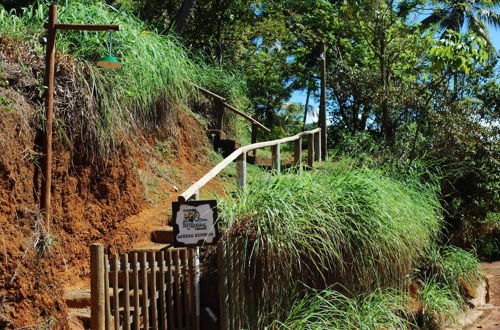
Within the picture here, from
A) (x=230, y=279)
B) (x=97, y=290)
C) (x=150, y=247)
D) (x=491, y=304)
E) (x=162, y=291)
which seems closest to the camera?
(x=97, y=290)

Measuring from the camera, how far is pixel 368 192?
665 cm

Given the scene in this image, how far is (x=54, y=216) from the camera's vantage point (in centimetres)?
597

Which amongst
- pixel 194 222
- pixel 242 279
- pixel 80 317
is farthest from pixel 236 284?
pixel 80 317

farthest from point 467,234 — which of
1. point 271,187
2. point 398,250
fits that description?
point 271,187

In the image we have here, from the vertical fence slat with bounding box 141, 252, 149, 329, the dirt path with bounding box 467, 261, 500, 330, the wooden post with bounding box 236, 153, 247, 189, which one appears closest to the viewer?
the vertical fence slat with bounding box 141, 252, 149, 329

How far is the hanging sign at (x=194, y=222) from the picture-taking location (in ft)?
17.4

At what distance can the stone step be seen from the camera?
6848 millimetres

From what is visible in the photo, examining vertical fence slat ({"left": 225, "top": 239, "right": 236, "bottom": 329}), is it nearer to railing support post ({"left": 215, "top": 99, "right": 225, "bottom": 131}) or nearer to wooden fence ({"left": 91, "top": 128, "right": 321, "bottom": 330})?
wooden fence ({"left": 91, "top": 128, "right": 321, "bottom": 330})

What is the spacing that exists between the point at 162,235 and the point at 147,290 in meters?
1.94

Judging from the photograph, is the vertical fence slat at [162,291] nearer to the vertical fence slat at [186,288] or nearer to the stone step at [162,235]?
the vertical fence slat at [186,288]

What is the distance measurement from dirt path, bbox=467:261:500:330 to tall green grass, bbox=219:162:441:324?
1.32 meters

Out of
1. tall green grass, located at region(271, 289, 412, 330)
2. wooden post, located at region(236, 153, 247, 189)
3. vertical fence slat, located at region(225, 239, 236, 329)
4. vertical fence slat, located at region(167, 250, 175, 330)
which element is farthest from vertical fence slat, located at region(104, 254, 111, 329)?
wooden post, located at region(236, 153, 247, 189)

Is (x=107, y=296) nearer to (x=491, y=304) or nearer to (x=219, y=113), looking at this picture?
(x=491, y=304)

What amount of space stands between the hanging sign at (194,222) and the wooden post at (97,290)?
0.91 metres
